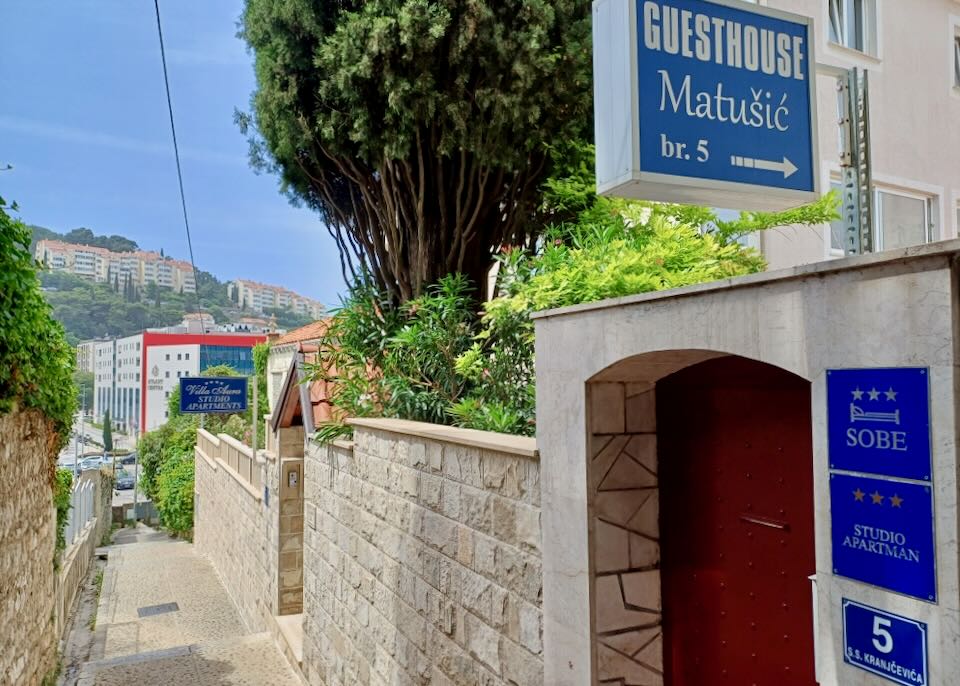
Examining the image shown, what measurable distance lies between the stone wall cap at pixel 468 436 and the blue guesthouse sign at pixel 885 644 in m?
1.68

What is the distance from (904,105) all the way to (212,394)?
54.6 ft

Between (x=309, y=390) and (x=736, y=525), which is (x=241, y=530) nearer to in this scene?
(x=309, y=390)

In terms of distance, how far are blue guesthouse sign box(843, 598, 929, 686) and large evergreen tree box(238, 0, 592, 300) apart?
5.01 m

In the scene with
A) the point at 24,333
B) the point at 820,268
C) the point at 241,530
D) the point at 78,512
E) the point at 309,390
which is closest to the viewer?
the point at 820,268

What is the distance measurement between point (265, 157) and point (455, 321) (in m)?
3.41

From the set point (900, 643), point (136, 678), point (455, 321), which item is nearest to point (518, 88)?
point (455, 321)

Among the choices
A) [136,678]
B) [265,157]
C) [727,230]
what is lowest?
[136,678]

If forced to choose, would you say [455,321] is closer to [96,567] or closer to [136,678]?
[136,678]

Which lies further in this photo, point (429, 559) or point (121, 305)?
point (121, 305)

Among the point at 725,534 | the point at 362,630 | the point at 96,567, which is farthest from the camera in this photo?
the point at 96,567

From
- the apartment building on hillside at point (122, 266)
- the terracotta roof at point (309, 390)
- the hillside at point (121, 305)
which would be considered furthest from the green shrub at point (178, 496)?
the apartment building on hillside at point (122, 266)

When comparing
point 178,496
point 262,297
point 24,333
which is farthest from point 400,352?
point 262,297

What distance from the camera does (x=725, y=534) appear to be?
2941mm

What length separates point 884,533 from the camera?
6.39 feet
